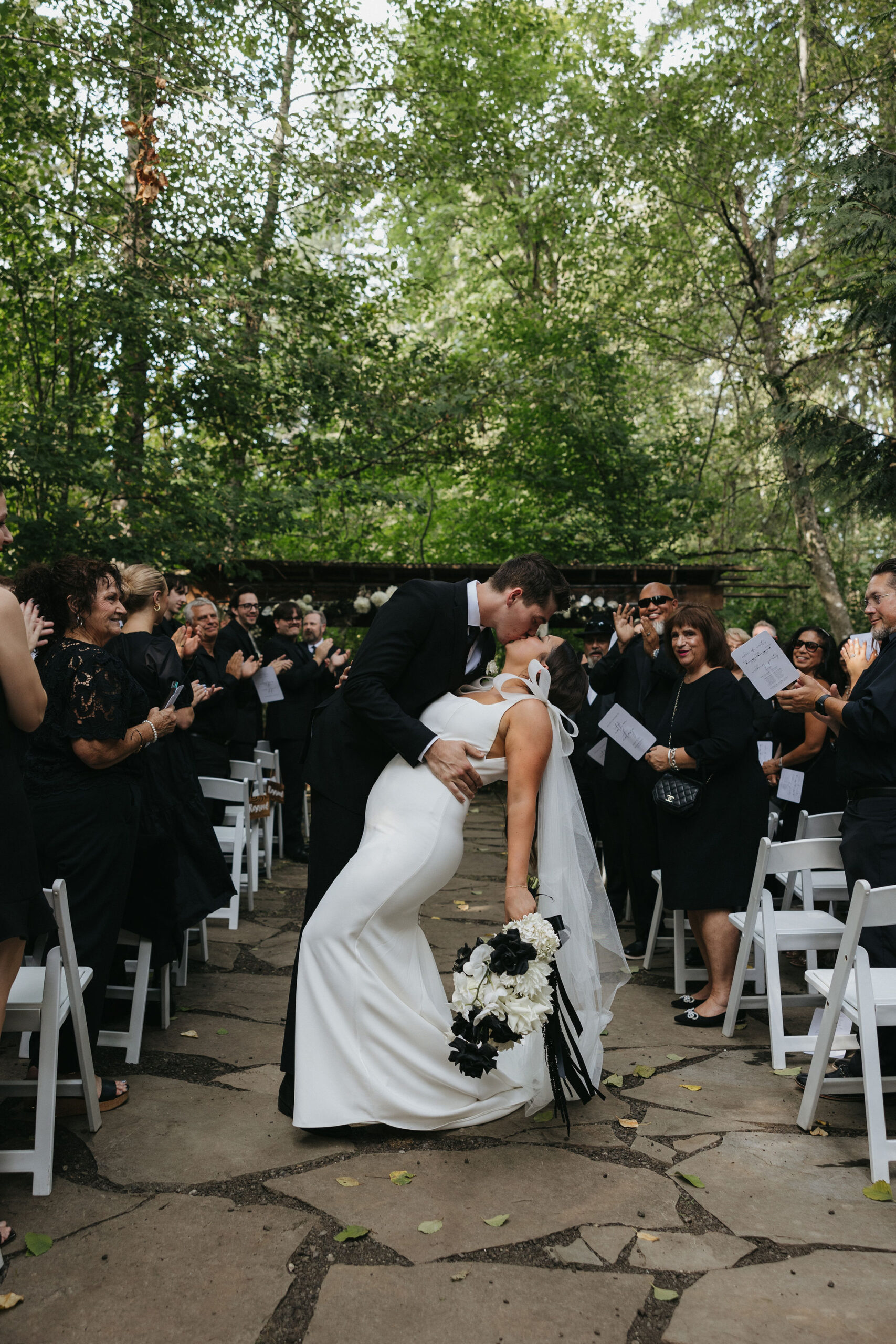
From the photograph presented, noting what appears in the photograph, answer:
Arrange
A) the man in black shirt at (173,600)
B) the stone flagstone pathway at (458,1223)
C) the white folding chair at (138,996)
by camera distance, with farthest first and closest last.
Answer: the man in black shirt at (173,600) → the white folding chair at (138,996) → the stone flagstone pathway at (458,1223)

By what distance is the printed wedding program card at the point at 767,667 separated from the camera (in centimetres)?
461

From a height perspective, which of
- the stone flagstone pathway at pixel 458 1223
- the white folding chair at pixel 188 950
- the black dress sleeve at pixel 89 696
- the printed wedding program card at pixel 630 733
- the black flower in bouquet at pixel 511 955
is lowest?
the white folding chair at pixel 188 950

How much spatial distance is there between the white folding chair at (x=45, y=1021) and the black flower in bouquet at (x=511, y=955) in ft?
4.26

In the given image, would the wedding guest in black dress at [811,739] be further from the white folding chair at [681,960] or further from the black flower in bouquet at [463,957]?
the black flower in bouquet at [463,957]

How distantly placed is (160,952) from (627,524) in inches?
495

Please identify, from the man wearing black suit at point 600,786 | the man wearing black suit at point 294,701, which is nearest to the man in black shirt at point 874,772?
the man wearing black suit at point 600,786

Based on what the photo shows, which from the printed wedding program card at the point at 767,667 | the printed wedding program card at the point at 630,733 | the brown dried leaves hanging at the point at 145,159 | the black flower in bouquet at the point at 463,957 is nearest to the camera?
the black flower in bouquet at the point at 463,957

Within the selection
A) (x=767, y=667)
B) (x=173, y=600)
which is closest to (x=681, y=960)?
(x=767, y=667)

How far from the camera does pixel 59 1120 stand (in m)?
3.49

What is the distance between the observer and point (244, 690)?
7422 mm

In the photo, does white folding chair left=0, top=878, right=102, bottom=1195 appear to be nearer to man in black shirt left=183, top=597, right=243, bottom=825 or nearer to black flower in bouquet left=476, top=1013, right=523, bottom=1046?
black flower in bouquet left=476, top=1013, right=523, bottom=1046

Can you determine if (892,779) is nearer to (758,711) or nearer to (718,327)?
(758,711)

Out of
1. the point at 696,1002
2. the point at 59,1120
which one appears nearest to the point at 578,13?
the point at 696,1002

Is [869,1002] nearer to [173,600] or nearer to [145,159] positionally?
[173,600]
